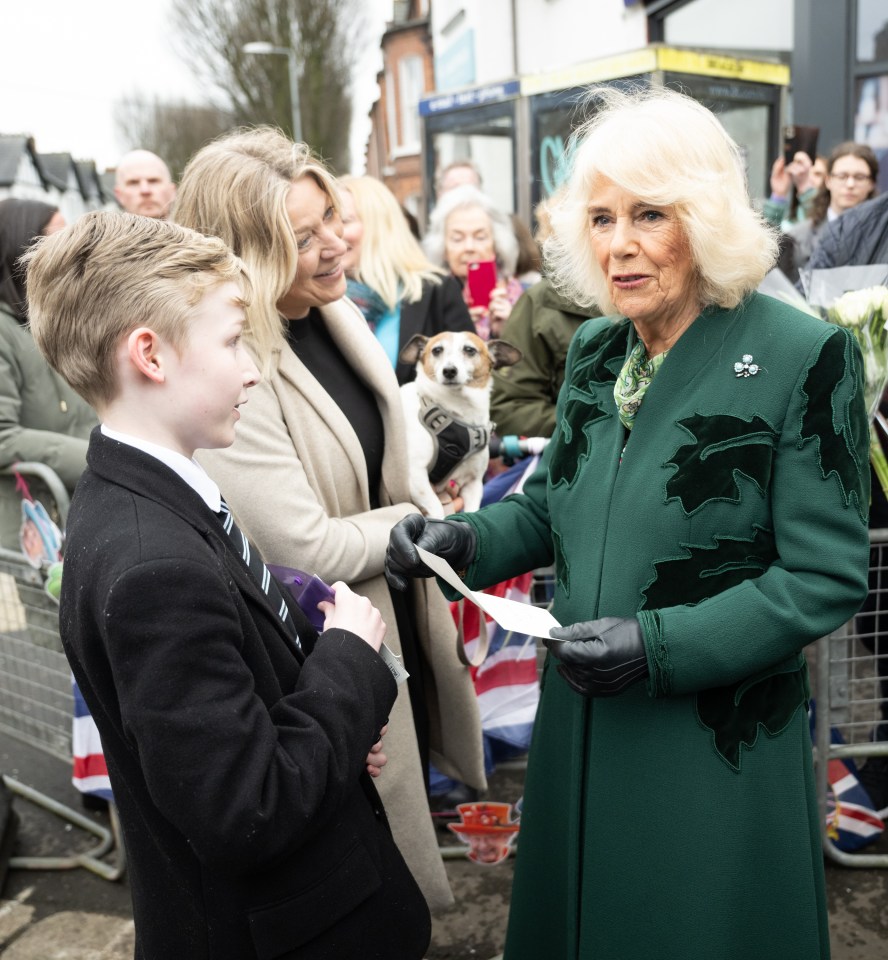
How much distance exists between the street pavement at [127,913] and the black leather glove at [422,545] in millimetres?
1515

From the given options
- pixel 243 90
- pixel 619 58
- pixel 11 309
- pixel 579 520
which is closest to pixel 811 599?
pixel 579 520

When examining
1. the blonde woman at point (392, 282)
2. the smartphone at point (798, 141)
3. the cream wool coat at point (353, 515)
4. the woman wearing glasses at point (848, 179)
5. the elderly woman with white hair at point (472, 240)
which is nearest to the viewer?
the cream wool coat at point (353, 515)

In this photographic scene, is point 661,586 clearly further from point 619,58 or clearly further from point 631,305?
point 619,58

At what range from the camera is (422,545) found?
1969mm

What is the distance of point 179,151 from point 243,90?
18482 millimetres

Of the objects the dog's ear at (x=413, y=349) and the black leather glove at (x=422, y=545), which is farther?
the dog's ear at (x=413, y=349)

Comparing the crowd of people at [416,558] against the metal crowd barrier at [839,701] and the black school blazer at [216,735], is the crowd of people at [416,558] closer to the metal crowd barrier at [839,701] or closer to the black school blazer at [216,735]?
the black school blazer at [216,735]

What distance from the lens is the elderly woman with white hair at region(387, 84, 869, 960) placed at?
5.34 feet

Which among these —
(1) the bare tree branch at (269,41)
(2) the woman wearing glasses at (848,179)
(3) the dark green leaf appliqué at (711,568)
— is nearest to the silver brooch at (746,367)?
(3) the dark green leaf appliqué at (711,568)

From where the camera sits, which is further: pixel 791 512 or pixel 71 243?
pixel 791 512

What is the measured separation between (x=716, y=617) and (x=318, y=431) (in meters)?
1.08

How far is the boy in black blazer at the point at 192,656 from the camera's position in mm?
1253

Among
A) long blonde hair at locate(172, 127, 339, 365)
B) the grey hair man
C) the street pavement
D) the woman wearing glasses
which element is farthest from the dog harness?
the grey hair man

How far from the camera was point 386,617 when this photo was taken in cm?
242
